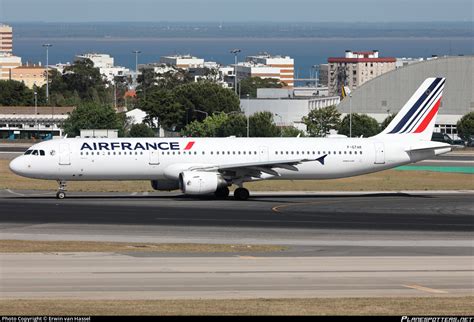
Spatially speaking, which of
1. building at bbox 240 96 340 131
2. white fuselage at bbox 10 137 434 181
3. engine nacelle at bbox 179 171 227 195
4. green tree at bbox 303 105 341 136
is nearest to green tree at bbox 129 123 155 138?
green tree at bbox 303 105 341 136

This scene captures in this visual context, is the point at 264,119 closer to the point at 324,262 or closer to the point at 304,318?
the point at 324,262

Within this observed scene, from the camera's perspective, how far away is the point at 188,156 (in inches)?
2441

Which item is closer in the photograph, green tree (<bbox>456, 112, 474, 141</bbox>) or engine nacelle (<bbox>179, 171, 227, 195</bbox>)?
engine nacelle (<bbox>179, 171, 227, 195</bbox>)

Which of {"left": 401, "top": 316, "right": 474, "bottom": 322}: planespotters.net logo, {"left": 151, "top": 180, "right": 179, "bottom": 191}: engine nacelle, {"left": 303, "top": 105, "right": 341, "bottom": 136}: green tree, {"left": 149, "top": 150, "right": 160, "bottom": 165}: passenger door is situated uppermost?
{"left": 303, "top": 105, "right": 341, "bottom": 136}: green tree

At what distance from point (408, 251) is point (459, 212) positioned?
1547cm

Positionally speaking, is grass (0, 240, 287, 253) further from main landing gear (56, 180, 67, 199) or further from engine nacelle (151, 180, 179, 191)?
engine nacelle (151, 180, 179, 191)

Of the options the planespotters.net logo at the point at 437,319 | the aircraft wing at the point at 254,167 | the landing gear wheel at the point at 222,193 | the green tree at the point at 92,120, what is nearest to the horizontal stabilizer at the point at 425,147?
the aircraft wing at the point at 254,167

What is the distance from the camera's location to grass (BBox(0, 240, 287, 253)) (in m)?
40.2

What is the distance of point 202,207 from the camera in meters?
57.0

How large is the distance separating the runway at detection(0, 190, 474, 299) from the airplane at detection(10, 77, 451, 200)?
142 cm

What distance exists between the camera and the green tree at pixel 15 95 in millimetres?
191125

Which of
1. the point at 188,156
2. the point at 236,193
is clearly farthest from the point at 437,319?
the point at 188,156

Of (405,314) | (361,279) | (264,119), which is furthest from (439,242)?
(264,119)

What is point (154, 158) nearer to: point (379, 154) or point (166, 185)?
point (166, 185)
